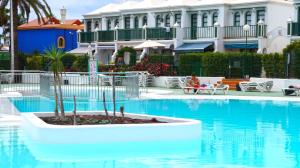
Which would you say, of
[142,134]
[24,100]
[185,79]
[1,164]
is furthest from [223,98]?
[1,164]

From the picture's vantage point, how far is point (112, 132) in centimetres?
1444

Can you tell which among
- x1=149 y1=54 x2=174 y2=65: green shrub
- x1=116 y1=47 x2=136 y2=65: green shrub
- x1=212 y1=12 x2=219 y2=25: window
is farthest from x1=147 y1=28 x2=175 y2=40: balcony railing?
x1=149 y1=54 x2=174 y2=65: green shrub

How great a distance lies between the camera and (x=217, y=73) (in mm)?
40312

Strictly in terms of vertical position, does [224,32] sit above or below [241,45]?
above

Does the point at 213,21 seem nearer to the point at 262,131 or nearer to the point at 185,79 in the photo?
the point at 185,79

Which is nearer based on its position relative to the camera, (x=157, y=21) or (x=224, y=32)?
(x=224, y=32)

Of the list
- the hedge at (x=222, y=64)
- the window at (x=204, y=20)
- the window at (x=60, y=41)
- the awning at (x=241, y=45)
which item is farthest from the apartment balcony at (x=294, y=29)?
the window at (x=60, y=41)

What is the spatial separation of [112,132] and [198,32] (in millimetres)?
35819

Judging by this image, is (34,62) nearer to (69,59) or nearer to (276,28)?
(69,59)

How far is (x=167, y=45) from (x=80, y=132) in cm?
3701

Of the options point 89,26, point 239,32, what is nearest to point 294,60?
point 239,32

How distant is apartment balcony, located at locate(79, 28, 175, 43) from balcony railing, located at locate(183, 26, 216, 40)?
124cm

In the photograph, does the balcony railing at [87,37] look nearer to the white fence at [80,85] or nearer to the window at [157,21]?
the window at [157,21]

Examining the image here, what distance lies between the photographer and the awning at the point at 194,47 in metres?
47.5
